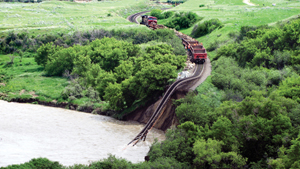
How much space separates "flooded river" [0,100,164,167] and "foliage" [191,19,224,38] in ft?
175

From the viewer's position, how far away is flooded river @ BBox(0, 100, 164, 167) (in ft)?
141

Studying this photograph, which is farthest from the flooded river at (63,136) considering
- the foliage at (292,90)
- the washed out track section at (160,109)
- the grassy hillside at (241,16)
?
the grassy hillside at (241,16)

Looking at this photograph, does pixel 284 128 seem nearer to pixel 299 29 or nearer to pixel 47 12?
pixel 299 29

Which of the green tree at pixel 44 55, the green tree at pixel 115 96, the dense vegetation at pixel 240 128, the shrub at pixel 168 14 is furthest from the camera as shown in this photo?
the shrub at pixel 168 14

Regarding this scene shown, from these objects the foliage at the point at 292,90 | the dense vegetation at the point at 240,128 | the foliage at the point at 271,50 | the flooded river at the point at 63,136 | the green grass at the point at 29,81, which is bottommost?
the flooded river at the point at 63,136

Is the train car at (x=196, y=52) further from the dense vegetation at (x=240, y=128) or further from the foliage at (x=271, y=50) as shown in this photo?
the dense vegetation at (x=240, y=128)

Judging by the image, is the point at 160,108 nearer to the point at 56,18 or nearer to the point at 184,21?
the point at 184,21

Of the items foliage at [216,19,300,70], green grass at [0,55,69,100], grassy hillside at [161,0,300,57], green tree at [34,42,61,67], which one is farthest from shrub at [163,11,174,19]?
foliage at [216,19,300,70]

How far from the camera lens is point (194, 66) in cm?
6856

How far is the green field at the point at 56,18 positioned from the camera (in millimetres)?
111688

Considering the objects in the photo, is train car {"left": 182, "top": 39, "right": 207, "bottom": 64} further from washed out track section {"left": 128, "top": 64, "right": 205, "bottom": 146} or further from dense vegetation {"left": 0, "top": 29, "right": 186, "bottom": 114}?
washed out track section {"left": 128, "top": 64, "right": 205, "bottom": 146}

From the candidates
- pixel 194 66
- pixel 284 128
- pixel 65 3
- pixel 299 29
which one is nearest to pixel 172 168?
pixel 284 128

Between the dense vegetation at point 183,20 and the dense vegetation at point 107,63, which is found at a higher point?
the dense vegetation at point 183,20

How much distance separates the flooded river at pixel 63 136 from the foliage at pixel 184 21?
220ft
